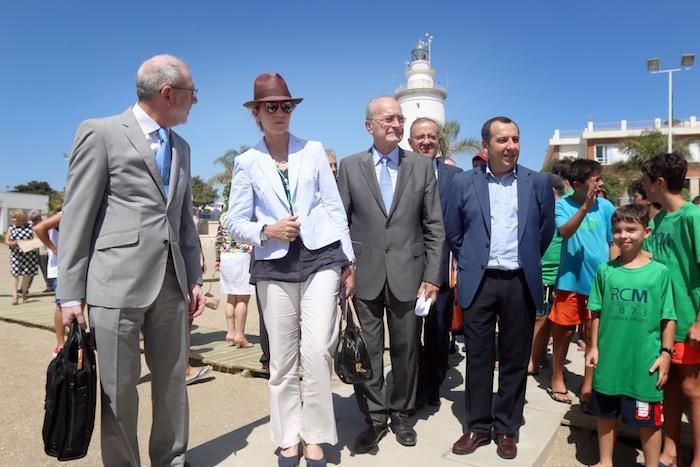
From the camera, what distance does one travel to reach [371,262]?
357 cm

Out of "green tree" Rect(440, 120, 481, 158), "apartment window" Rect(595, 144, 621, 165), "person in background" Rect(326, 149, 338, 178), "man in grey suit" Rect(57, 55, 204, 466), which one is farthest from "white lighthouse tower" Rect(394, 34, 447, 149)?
"man in grey suit" Rect(57, 55, 204, 466)

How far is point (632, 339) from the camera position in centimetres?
309

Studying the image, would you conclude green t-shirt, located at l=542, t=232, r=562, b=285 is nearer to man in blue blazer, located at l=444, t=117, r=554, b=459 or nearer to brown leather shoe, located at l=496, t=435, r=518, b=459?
man in blue blazer, located at l=444, t=117, r=554, b=459

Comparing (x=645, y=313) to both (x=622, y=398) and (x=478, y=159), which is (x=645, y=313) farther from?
(x=478, y=159)

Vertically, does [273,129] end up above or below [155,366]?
above

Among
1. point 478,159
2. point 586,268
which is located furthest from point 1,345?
point 586,268

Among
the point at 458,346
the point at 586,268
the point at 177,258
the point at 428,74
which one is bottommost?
the point at 458,346

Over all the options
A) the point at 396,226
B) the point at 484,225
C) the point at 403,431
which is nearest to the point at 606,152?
the point at 484,225

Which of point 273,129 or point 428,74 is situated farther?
point 428,74

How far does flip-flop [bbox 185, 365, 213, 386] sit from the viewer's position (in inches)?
212

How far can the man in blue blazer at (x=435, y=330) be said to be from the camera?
4.27 meters

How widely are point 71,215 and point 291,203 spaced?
3.91 feet

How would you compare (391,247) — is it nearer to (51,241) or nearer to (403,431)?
(403,431)

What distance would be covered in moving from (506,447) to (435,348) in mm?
1158
